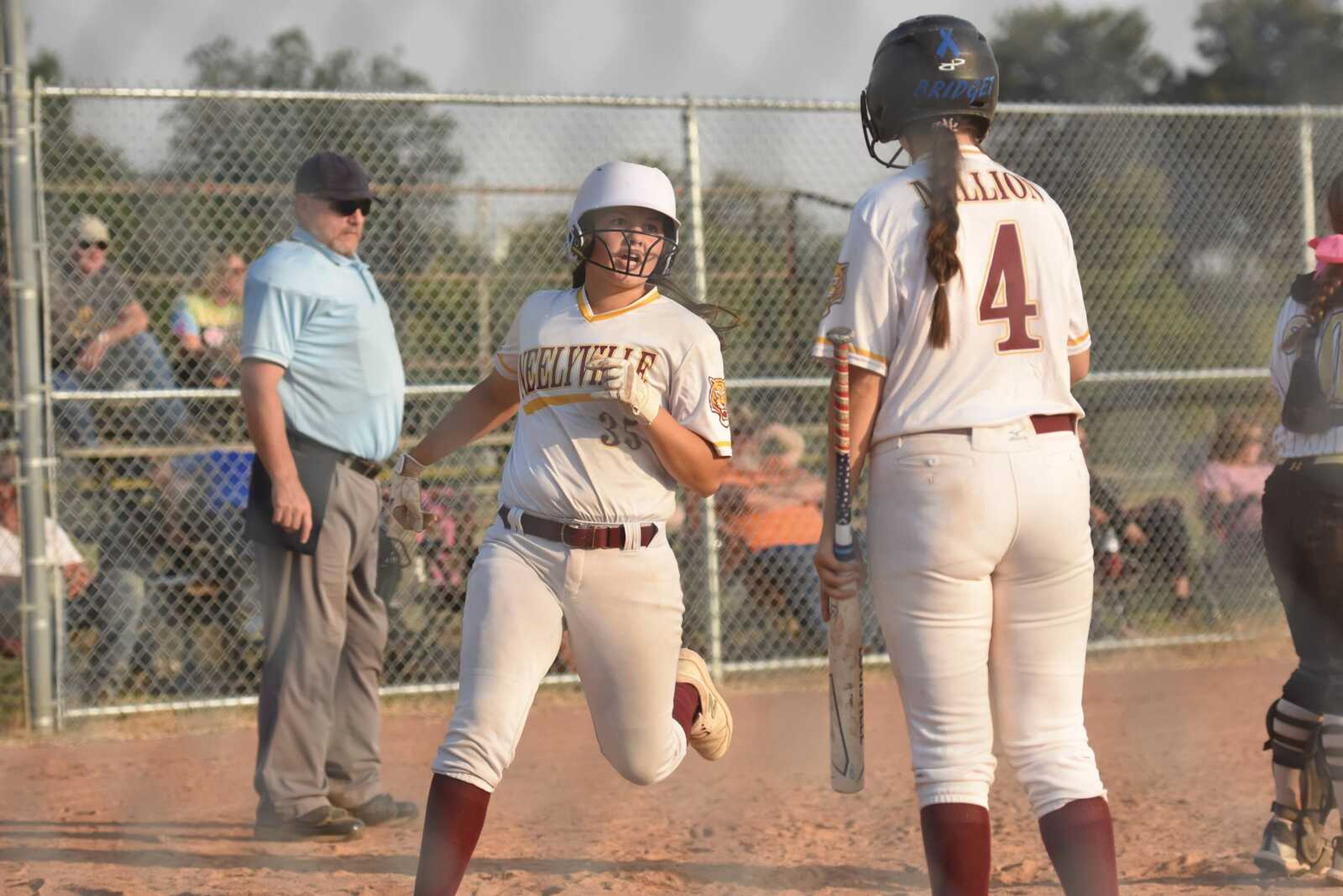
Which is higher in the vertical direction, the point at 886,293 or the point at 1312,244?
the point at 1312,244

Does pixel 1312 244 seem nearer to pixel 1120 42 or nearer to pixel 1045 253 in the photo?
pixel 1045 253

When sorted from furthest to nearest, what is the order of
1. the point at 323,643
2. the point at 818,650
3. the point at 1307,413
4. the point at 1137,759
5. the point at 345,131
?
the point at 818,650 → the point at 345,131 → the point at 1137,759 → the point at 323,643 → the point at 1307,413

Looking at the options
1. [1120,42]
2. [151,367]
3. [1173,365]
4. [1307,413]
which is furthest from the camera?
[1173,365]

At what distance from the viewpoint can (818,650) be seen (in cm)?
732

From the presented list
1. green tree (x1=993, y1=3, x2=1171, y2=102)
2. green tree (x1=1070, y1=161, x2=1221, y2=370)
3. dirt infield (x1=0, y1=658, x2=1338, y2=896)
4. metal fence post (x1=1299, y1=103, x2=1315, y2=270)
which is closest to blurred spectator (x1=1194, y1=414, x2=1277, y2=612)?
green tree (x1=1070, y1=161, x2=1221, y2=370)

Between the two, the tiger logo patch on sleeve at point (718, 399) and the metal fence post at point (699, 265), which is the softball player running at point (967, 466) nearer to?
the tiger logo patch on sleeve at point (718, 399)

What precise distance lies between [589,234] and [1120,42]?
3589 mm

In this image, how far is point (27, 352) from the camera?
592cm

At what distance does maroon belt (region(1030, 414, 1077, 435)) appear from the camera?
2709mm

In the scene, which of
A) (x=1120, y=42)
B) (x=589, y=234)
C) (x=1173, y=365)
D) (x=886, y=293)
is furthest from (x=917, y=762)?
(x=1173, y=365)

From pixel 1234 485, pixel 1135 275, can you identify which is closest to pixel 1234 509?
pixel 1234 485

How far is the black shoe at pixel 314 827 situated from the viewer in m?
4.36

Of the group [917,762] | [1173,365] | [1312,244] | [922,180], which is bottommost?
[917,762]

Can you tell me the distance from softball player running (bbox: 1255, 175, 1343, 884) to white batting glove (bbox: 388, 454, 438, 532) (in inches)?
82.8
